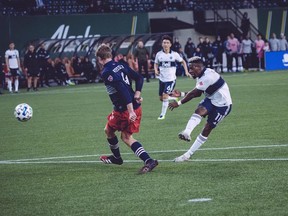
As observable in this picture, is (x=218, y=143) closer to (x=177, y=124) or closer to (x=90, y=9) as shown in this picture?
(x=177, y=124)

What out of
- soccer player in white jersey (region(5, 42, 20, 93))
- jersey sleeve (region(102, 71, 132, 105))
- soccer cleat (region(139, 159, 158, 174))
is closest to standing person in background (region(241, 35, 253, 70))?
soccer player in white jersey (region(5, 42, 20, 93))

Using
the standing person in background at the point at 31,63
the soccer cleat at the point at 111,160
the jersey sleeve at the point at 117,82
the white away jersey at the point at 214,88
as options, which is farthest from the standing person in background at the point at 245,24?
the jersey sleeve at the point at 117,82

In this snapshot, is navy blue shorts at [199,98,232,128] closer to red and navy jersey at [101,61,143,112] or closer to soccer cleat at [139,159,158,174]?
red and navy jersey at [101,61,143,112]

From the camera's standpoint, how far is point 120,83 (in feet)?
38.9

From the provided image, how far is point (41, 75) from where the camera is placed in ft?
137

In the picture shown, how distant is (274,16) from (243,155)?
44748mm

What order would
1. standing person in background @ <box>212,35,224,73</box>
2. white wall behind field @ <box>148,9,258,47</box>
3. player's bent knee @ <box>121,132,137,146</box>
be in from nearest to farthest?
1. player's bent knee @ <box>121,132,137,146</box>
2. standing person in background @ <box>212,35,224,73</box>
3. white wall behind field @ <box>148,9,258,47</box>

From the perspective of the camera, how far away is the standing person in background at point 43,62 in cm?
3816

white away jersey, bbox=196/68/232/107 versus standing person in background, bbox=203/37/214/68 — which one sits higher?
white away jersey, bbox=196/68/232/107

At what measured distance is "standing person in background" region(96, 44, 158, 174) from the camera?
464 inches

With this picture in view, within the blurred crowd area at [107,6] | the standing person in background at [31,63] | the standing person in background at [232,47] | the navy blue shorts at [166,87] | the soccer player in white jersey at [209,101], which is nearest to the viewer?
the soccer player in white jersey at [209,101]

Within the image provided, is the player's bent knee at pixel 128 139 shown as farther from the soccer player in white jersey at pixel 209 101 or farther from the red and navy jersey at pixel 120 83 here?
the soccer player in white jersey at pixel 209 101

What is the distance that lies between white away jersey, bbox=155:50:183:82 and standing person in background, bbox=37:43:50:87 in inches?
624

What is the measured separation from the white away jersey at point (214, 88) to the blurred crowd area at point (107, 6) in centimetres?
3387
